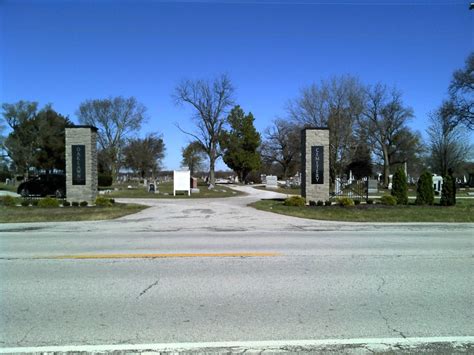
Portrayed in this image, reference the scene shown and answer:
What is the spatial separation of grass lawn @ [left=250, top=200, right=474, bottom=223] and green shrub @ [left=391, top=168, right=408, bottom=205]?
2.02m

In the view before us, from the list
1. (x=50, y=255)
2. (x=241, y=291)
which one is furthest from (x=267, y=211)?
(x=241, y=291)

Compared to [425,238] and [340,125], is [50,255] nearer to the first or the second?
[425,238]

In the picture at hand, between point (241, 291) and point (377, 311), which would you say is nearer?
point (377, 311)

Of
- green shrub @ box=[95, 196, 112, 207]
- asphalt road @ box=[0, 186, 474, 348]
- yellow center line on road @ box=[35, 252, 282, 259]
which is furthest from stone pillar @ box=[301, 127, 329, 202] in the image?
yellow center line on road @ box=[35, 252, 282, 259]

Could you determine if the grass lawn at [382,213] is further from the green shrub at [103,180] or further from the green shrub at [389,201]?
the green shrub at [103,180]

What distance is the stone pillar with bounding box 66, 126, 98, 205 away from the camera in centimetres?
2280

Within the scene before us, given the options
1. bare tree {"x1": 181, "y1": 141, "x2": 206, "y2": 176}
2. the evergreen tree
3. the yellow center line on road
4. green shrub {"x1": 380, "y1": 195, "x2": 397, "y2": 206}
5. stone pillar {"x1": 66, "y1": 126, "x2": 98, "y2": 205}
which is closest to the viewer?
the yellow center line on road

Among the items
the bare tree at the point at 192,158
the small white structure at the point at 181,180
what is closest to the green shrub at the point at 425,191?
the small white structure at the point at 181,180

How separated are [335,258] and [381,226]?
284 inches

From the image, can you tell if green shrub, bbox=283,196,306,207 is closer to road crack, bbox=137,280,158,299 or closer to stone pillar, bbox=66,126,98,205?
stone pillar, bbox=66,126,98,205

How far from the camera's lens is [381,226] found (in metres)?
14.7

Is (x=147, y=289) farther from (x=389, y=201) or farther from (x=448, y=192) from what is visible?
(x=448, y=192)

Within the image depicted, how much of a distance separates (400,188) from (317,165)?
5.07 metres

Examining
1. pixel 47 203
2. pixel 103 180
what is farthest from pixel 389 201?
pixel 103 180
